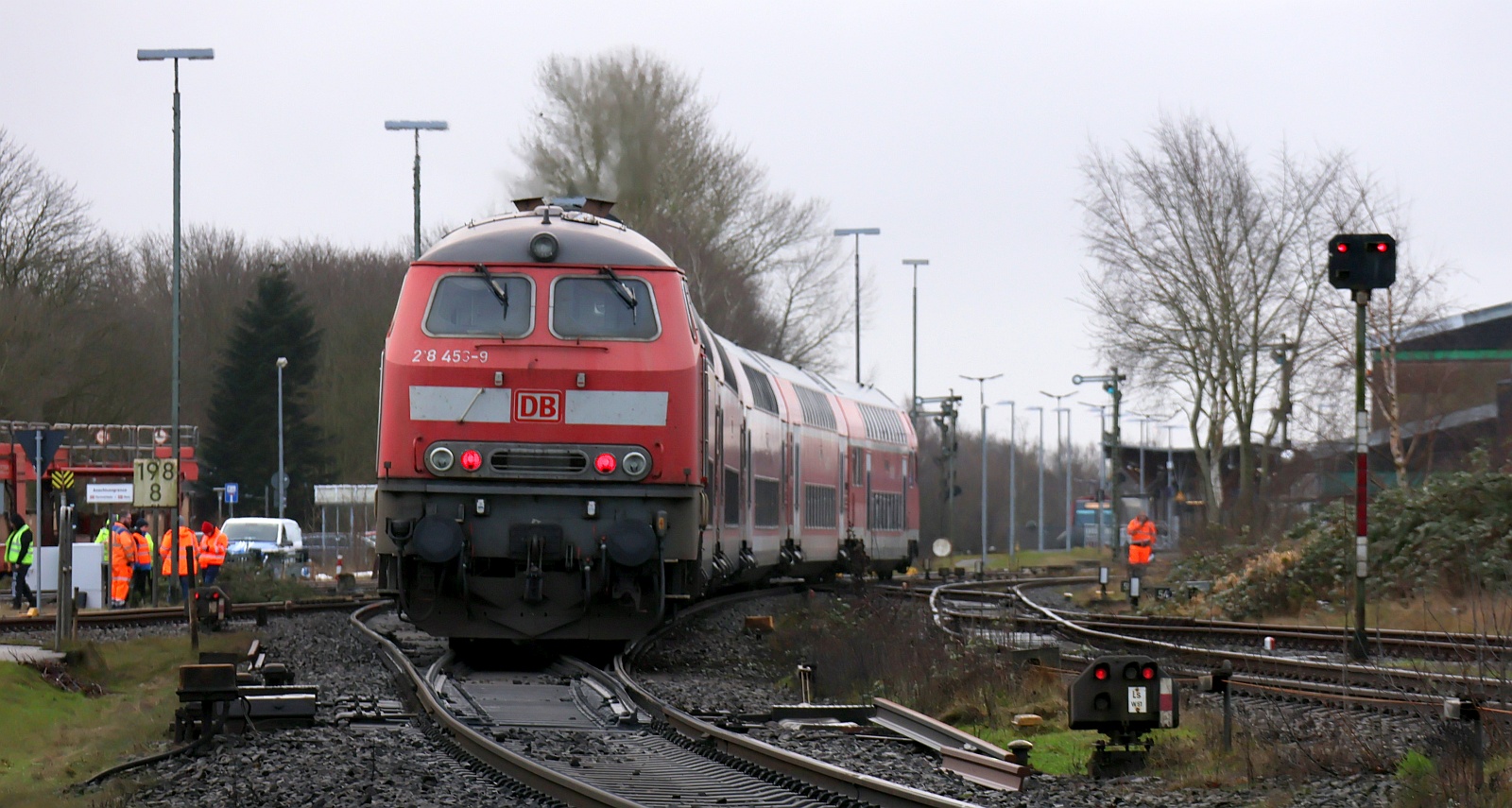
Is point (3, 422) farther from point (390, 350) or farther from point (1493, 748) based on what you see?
point (1493, 748)

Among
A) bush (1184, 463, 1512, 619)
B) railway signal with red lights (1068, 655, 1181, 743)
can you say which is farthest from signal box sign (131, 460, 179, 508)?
railway signal with red lights (1068, 655, 1181, 743)

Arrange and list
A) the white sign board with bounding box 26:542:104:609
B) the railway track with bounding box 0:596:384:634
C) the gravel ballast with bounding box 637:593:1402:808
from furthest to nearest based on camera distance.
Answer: the white sign board with bounding box 26:542:104:609
the railway track with bounding box 0:596:384:634
the gravel ballast with bounding box 637:593:1402:808

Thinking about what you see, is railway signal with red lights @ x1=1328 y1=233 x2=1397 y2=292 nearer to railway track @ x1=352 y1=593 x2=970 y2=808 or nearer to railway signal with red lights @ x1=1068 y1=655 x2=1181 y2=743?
railway track @ x1=352 y1=593 x2=970 y2=808

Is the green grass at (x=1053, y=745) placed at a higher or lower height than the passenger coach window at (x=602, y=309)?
lower

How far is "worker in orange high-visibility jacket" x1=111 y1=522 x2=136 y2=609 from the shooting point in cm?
2548

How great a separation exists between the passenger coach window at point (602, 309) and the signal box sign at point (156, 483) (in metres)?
10.7

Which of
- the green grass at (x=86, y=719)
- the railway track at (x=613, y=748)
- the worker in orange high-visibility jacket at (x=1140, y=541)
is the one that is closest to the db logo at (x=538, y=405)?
the railway track at (x=613, y=748)

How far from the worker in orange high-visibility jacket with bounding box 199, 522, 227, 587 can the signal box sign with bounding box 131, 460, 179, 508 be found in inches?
153

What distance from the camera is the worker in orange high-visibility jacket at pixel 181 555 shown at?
966 inches

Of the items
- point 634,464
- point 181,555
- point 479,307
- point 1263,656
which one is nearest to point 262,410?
point 181,555

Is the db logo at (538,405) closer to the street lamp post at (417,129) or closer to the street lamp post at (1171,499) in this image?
the street lamp post at (417,129)

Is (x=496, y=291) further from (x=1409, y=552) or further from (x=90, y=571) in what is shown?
(x=90, y=571)

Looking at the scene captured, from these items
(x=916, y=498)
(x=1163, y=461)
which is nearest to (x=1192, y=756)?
(x=916, y=498)

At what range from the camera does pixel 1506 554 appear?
780 inches
